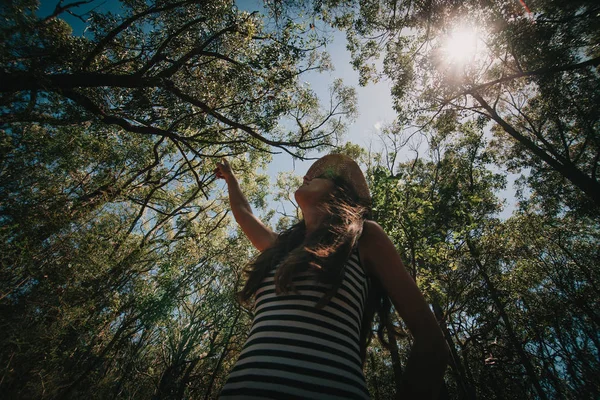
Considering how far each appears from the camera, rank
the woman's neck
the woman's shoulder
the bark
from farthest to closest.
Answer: the bark < the woman's neck < the woman's shoulder

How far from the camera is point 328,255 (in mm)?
A: 1355

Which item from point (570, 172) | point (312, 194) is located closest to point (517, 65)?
point (570, 172)

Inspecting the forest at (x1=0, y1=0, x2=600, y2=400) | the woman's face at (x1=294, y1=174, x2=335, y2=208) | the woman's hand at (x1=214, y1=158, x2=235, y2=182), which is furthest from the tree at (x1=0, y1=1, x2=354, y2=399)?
the woman's face at (x1=294, y1=174, x2=335, y2=208)

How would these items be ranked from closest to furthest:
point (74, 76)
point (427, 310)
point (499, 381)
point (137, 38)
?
point (427, 310) → point (74, 76) → point (137, 38) → point (499, 381)

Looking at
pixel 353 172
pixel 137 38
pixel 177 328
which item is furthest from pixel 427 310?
pixel 137 38

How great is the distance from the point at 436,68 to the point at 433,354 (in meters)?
10.5

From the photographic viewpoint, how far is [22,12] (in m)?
2.92

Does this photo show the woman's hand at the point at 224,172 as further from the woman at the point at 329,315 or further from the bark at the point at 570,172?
the bark at the point at 570,172

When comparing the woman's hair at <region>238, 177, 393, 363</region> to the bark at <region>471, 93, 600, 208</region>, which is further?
the bark at <region>471, 93, 600, 208</region>

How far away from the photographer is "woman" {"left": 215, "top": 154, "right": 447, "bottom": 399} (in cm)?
96

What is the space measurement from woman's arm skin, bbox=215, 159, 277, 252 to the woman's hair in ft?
0.69

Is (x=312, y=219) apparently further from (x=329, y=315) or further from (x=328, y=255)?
(x=329, y=315)

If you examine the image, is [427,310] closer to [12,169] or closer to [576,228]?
[12,169]

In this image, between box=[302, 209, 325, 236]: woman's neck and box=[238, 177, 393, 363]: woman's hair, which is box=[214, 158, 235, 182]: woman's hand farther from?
box=[302, 209, 325, 236]: woman's neck
